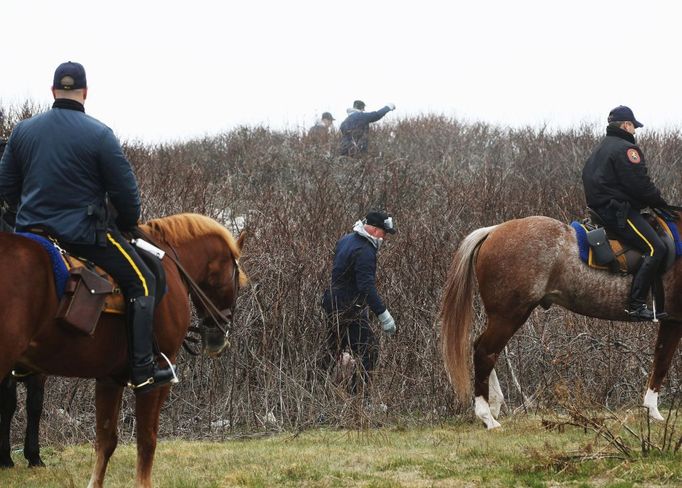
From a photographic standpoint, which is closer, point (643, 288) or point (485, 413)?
point (485, 413)

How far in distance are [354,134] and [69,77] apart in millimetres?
17479

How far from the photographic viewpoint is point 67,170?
5.62 m

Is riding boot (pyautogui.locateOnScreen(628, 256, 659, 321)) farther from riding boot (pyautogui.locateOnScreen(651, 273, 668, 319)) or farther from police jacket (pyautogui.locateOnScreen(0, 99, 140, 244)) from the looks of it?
police jacket (pyautogui.locateOnScreen(0, 99, 140, 244))

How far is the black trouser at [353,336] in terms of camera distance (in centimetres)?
1114

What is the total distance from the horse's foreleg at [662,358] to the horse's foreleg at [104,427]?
5.14 metres

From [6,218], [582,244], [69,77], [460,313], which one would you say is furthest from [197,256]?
[582,244]

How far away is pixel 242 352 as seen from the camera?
1168cm

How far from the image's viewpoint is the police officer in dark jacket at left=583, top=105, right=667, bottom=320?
9172 millimetres

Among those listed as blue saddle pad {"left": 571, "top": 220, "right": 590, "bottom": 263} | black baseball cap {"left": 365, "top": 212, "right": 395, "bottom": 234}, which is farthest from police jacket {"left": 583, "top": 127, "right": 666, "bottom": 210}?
black baseball cap {"left": 365, "top": 212, "right": 395, "bottom": 234}

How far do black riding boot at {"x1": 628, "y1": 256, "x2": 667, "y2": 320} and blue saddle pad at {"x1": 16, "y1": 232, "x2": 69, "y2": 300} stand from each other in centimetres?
561

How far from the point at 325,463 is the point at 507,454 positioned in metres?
1.31

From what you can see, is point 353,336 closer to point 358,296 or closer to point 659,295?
point 358,296

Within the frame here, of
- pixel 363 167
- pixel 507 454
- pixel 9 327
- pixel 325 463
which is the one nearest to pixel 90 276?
pixel 9 327

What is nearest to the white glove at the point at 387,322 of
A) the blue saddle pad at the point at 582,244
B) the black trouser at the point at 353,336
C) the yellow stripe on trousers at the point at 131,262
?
the black trouser at the point at 353,336
